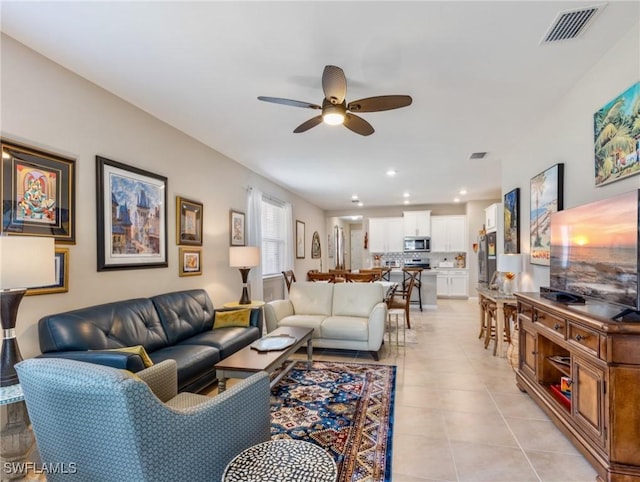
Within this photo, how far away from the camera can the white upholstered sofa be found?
13.1 ft

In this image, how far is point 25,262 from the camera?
1.80m

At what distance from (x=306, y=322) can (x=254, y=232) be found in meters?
1.94

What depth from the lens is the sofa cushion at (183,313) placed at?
320cm

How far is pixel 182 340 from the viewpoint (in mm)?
3293

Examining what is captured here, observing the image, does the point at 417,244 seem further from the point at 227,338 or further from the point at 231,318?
the point at 227,338

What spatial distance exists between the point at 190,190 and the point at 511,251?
167 inches

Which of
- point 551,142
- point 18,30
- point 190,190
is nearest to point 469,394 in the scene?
point 551,142

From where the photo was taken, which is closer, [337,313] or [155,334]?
[155,334]

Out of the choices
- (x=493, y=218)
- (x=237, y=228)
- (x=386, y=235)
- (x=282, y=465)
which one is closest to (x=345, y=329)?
(x=237, y=228)

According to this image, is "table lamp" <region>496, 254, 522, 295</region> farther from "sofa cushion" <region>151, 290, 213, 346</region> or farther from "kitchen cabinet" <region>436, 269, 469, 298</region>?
"kitchen cabinet" <region>436, 269, 469, 298</region>

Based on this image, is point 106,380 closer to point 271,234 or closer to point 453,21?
point 453,21

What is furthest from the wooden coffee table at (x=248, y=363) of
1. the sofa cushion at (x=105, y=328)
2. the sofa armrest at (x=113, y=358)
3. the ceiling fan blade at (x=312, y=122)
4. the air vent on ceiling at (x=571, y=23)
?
the air vent on ceiling at (x=571, y=23)

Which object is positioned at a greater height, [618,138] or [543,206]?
[618,138]

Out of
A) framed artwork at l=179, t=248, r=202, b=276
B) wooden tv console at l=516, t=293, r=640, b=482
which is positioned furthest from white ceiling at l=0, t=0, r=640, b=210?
wooden tv console at l=516, t=293, r=640, b=482
